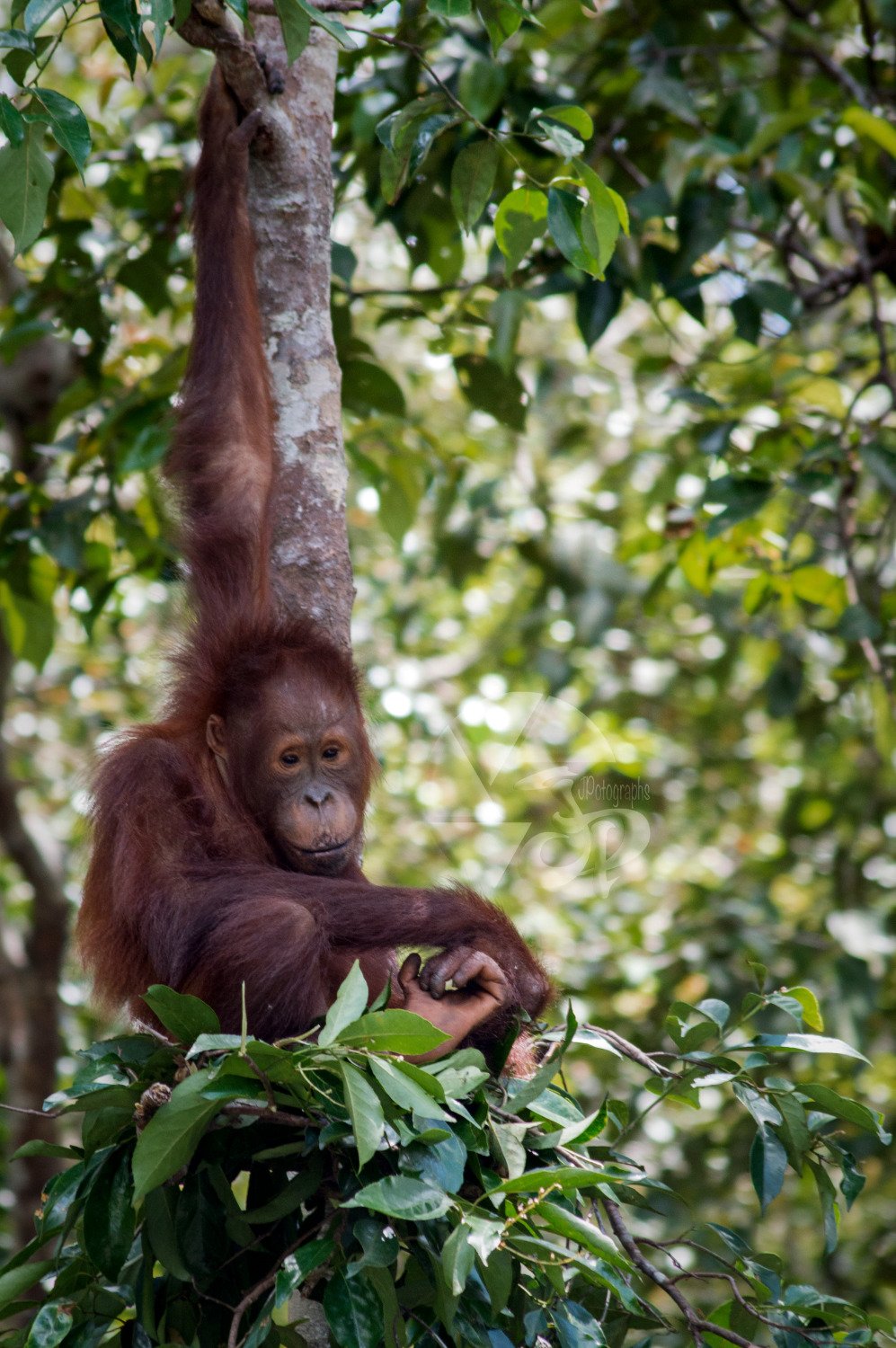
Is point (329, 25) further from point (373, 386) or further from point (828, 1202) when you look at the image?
point (828, 1202)

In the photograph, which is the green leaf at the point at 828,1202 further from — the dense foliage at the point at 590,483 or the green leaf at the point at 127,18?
the green leaf at the point at 127,18

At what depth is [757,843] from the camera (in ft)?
24.9

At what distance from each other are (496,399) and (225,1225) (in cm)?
271

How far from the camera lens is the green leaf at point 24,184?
209 cm

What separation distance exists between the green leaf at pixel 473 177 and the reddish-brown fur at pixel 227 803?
1.66 ft

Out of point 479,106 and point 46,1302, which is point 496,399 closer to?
point 479,106

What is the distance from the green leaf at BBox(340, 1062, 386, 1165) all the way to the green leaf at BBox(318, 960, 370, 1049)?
0.14ft

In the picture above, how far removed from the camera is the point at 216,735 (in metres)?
2.91

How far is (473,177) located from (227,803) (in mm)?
1315

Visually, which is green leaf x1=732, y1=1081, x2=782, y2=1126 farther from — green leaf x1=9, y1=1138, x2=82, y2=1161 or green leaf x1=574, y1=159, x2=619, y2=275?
green leaf x1=574, y1=159, x2=619, y2=275

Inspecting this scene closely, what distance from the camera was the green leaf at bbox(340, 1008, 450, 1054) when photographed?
1.76 meters

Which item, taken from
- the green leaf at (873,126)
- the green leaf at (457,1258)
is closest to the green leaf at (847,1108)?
the green leaf at (457,1258)

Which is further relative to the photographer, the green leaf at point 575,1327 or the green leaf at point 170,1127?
the green leaf at point 575,1327

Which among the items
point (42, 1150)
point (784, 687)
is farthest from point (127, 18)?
point (784, 687)
